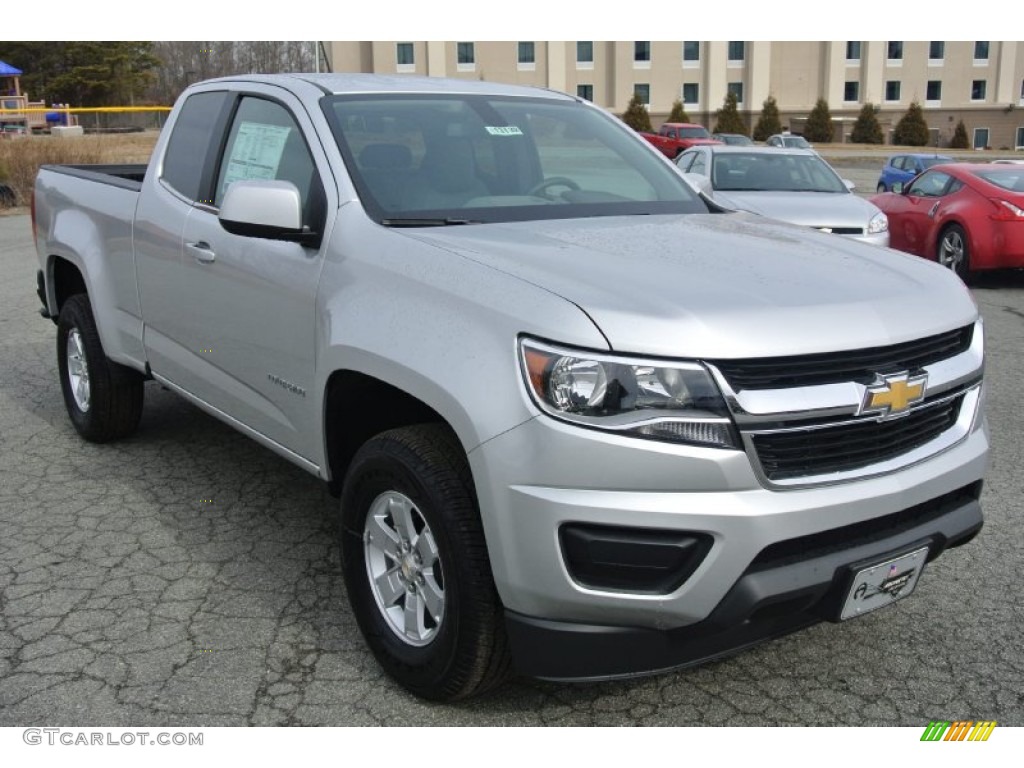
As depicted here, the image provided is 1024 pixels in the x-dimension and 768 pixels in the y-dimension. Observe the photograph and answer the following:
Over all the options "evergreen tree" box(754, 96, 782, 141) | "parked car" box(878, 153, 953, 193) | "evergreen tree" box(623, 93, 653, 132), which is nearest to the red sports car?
"parked car" box(878, 153, 953, 193)

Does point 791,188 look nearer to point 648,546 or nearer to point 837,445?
point 837,445

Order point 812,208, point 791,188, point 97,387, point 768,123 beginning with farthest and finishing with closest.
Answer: point 768,123 → point 791,188 → point 812,208 → point 97,387

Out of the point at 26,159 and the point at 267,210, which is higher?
the point at 267,210

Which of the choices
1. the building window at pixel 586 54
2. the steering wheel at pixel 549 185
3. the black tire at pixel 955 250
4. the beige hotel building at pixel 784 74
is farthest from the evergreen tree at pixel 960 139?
the steering wheel at pixel 549 185

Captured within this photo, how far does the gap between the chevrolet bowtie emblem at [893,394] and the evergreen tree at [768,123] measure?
61.3m

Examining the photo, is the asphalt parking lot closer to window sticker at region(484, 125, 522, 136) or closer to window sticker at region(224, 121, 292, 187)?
window sticker at region(224, 121, 292, 187)

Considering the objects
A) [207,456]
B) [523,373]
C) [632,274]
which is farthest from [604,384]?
[207,456]

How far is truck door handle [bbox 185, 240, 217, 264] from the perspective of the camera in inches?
164

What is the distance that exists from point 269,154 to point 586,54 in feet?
225

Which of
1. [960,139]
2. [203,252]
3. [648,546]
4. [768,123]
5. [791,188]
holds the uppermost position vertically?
[203,252]

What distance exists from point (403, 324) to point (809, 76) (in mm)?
72271

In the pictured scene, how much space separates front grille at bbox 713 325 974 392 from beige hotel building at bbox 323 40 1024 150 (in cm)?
6738

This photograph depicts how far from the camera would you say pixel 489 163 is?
403 cm

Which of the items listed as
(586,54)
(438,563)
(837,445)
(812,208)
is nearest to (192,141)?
(438,563)
